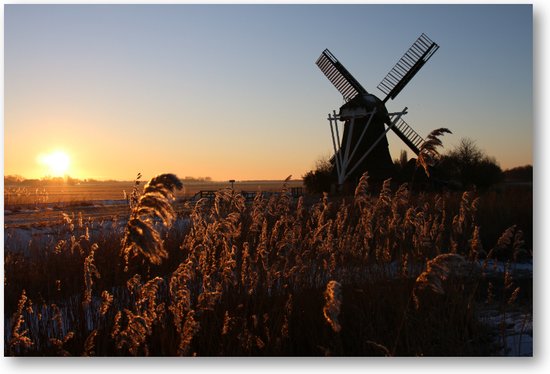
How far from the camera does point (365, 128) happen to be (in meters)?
19.2

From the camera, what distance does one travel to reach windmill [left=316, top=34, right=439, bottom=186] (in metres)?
19.4

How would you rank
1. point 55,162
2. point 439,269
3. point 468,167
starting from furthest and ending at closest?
point 468,167
point 55,162
point 439,269

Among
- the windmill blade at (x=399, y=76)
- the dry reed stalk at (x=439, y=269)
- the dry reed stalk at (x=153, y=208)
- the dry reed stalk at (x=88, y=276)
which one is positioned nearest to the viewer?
the dry reed stalk at (x=153, y=208)

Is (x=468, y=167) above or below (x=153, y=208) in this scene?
above

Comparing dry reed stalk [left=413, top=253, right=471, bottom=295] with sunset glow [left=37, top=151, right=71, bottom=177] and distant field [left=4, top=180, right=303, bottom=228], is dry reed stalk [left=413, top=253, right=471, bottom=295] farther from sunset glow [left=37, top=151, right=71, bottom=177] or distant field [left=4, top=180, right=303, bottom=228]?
sunset glow [left=37, top=151, right=71, bottom=177]

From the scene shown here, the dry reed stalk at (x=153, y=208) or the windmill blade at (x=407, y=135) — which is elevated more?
the windmill blade at (x=407, y=135)

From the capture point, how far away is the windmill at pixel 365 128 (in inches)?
763

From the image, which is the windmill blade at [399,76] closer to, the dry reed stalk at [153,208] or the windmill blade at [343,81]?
the windmill blade at [343,81]

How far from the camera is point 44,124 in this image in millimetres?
5734

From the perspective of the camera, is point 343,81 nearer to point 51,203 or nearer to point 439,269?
point 51,203

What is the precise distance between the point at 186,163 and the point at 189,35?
1433mm

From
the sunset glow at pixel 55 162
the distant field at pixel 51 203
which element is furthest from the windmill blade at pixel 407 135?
the sunset glow at pixel 55 162

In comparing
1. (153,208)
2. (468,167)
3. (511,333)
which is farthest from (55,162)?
(468,167)

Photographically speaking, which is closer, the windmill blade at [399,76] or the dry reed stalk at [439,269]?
the dry reed stalk at [439,269]
